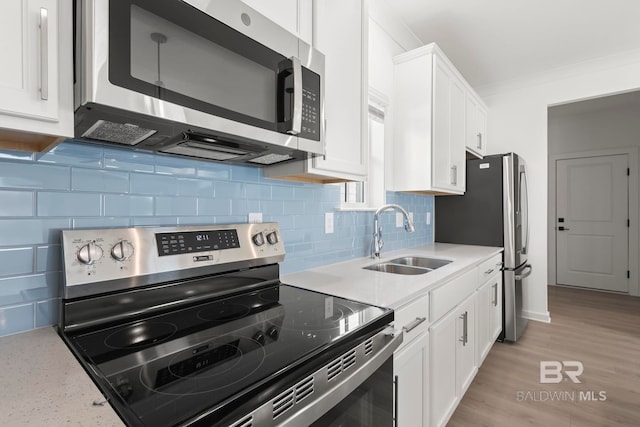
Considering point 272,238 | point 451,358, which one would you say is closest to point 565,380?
point 451,358

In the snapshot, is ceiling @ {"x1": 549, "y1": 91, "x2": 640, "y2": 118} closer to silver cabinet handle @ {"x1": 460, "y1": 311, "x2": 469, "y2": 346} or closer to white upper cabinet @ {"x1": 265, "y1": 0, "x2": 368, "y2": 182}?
silver cabinet handle @ {"x1": 460, "y1": 311, "x2": 469, "y2": 346}

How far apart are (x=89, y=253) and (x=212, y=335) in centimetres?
41

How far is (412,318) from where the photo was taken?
1.30m

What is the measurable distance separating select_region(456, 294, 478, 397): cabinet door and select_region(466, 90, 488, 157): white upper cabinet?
1.75 metres

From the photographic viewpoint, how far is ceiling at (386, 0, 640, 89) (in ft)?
7.72

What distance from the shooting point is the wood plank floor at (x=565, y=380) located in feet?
6.03

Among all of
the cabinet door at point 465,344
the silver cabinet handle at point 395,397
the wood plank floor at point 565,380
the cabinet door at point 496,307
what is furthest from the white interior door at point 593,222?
the silver cabinet handle at point 395,397

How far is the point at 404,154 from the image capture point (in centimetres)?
250

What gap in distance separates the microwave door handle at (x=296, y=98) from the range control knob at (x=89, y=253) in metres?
0.67

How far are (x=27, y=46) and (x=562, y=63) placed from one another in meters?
4.23

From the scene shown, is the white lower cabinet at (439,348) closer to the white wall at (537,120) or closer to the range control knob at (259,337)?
the range control knob at (259,337)

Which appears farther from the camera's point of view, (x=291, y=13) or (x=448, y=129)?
(x=448, y=129)

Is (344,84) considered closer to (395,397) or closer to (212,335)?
(212,335)

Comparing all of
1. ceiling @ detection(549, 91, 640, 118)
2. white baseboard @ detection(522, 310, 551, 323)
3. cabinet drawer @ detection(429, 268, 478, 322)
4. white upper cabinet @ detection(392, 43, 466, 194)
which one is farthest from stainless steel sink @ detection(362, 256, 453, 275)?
ceiling @ detection(549, 91, 640, 118)
